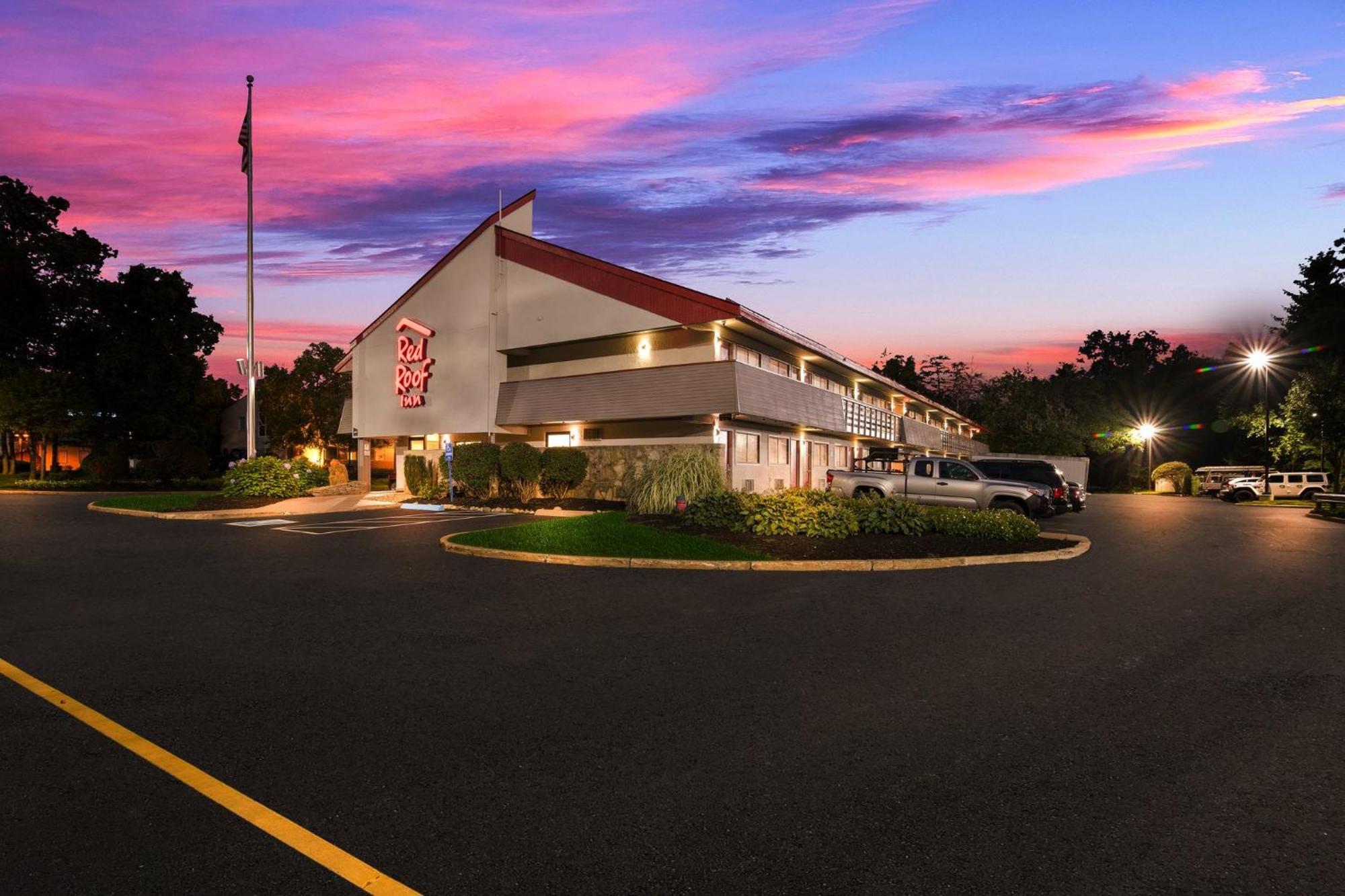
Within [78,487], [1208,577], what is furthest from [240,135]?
[1208,577]

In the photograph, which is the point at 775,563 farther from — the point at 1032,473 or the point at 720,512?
the point at 1032,473

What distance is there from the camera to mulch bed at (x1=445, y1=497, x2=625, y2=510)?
25.0 meters

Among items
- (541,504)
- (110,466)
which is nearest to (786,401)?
(541,504)

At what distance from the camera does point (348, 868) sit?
3.29m

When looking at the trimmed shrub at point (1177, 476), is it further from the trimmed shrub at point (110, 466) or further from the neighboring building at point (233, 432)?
the neighboring building at point (233, 432)

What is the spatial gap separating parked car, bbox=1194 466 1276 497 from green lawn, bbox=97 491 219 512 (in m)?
56.2

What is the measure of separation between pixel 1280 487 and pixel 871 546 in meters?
43.5

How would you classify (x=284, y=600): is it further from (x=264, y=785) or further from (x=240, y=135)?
(x=240, y=135)

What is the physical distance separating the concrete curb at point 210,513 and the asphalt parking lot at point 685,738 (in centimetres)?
1308

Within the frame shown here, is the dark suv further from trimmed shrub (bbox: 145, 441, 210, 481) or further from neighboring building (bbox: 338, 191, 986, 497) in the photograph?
trimmed shrub (bbox: 145, 441, 210, 481)

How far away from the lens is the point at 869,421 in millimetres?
39375

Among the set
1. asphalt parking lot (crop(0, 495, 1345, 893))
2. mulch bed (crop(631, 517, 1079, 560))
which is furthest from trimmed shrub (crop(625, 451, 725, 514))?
asphalt parking lot (crop(0, 495, 1345, 893))

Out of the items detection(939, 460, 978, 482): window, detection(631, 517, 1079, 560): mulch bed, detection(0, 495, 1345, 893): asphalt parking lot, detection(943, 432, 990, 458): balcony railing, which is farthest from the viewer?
detection(943, 432, 990, 458): balcony railing

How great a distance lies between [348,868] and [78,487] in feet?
153
